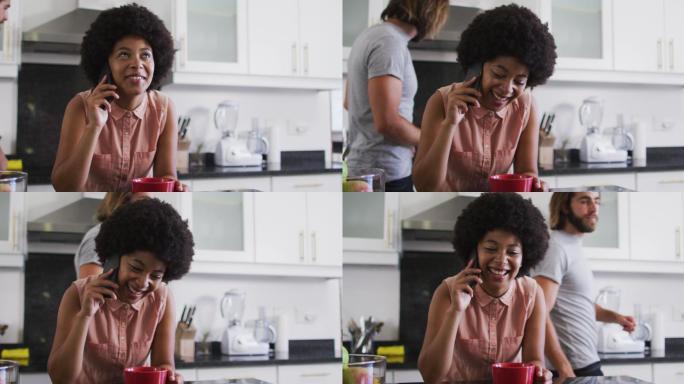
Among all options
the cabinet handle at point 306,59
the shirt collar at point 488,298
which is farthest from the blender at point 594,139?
the cabinet handle at point 306,59

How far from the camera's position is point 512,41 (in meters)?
1.58

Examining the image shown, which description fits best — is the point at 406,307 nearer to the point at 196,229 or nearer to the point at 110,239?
the point at 196,229

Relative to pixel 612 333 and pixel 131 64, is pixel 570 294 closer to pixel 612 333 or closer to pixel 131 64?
pixel 612 333

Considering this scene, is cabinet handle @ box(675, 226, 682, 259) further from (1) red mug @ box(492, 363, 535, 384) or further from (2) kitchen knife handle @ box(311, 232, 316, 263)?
(2) kitchen knife handle @ box(311, 232, 316, 263)

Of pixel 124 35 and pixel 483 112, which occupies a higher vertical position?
pixel 124 35

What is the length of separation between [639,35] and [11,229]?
1080 mm

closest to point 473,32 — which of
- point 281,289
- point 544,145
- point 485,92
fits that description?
point 485,92

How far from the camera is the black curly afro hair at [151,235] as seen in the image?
1.62 metres

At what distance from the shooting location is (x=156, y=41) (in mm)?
1562

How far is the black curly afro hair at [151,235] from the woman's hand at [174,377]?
152mm

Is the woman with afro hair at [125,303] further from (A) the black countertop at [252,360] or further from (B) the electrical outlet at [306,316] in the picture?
(B) the electrical outlet at [306,316]

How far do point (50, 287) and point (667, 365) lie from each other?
3.41 feet

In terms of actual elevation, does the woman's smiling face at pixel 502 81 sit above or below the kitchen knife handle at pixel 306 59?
below

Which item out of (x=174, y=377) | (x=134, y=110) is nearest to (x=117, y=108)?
(x=134, y=110)
